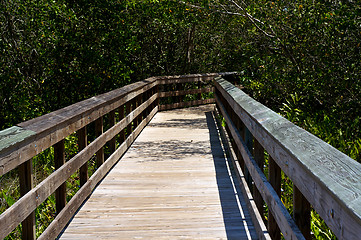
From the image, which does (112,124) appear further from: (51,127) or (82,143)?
(51,127)

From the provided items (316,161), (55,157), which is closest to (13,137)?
(55,157)

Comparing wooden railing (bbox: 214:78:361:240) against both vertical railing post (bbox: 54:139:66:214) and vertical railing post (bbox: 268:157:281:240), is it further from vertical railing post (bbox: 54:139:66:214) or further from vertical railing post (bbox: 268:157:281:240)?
vertical railing post (bbox: 54:139:66:214)

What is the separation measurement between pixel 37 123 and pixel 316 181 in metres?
2.36

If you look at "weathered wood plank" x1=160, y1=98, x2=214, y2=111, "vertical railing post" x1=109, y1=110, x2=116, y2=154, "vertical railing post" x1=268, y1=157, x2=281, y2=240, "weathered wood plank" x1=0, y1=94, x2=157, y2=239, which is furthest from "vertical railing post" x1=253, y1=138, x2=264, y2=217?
"weathered wood plank" x1=160, y1=98, x2=214, y2=111

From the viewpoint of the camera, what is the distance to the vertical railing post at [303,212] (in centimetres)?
263

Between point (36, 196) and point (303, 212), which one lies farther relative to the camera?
point (36, 196)

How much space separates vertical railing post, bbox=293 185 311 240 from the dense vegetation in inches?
209

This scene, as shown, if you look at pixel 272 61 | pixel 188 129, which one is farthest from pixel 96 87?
pixel 272 61

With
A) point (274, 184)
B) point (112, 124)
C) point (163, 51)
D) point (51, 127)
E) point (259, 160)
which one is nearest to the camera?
point (274, 184)

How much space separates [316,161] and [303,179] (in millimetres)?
207

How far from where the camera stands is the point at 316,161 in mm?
2186

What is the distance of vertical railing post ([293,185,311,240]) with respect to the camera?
2.63m

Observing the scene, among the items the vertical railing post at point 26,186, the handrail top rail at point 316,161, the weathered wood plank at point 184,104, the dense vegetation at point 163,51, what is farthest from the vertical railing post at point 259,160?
the weathered wood plank at point 184,104

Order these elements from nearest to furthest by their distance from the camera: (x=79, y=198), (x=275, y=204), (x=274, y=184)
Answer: (x=275, y=204) → (x=274, y=184) → (x=79, y=198)
